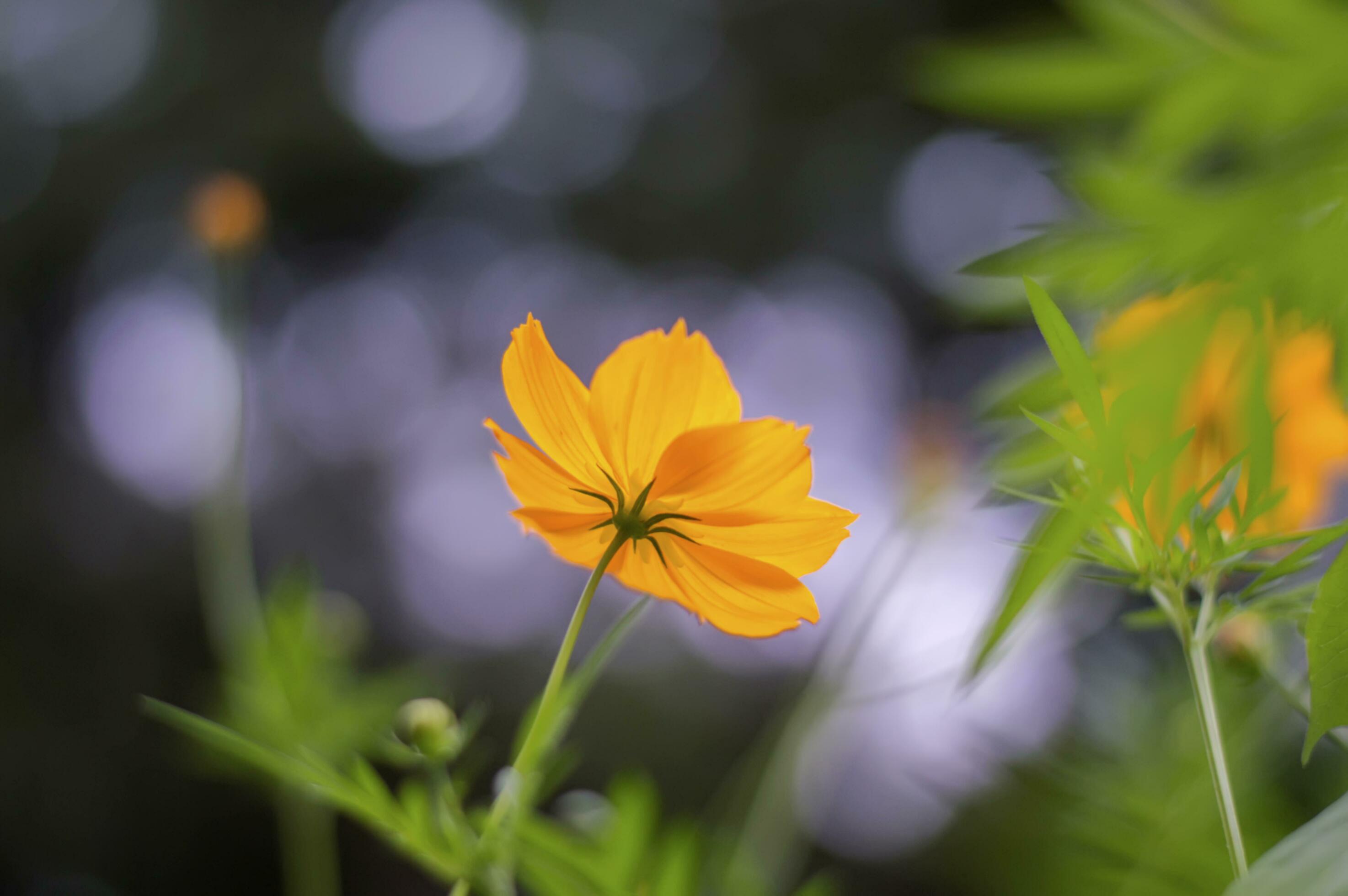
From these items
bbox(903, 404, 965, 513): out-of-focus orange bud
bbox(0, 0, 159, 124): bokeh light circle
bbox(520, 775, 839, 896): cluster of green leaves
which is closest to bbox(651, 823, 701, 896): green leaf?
bbox(520, 775, 839, 896): cluster of green leaves

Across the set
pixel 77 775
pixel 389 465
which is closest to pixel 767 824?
pixel 77 775

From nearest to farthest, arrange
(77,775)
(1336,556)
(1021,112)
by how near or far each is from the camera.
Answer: (1336,556)
(1021,112)
(77,775)

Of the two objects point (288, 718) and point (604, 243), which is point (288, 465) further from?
point (288, 718)

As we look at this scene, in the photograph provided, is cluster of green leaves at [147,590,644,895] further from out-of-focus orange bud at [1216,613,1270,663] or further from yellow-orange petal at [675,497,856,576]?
out-of-focus orange bud at [1216,613,1270,663]

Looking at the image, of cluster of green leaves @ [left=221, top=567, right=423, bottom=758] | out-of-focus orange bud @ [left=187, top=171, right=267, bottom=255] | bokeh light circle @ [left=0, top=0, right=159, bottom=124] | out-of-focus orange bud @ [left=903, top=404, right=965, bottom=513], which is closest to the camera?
cluster of green leaves @ [left=221, top=567, right=423, bottom=758]

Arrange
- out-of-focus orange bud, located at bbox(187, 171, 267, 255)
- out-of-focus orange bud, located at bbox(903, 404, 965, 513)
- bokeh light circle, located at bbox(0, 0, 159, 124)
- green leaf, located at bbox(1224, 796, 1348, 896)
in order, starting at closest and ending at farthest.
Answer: green leaf, located at bbox(1224, 796, 1348, 896) < out-of-focus orange bud, located at bbox(187, 171, 267, 255) < out-of-focus orange bud, located at bbox(903, 404, 965, 513) < bokeh light circle, located at bbox(0, 0, 159, 124)

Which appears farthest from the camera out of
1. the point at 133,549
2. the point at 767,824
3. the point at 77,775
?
the point at 133,549

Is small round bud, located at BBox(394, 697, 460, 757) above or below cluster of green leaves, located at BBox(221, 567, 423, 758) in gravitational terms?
above

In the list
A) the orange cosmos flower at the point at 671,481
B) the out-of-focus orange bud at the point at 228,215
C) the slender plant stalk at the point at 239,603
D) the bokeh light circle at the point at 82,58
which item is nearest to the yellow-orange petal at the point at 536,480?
the orange cosmos flower at the point at 671,481
